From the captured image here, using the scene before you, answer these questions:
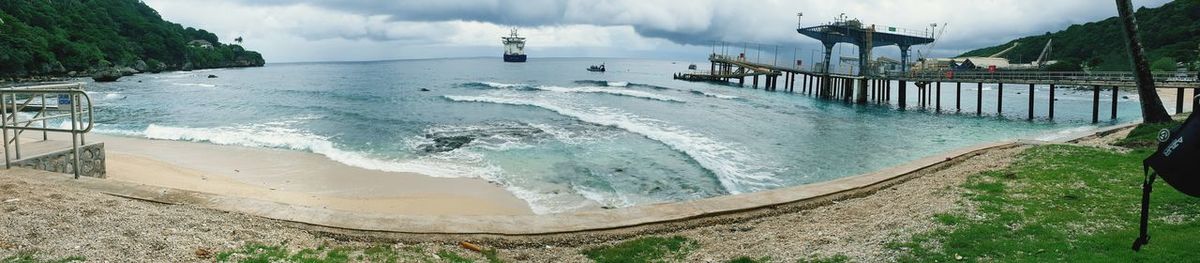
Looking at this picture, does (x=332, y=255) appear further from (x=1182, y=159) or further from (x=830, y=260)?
(x=1182, y=159)

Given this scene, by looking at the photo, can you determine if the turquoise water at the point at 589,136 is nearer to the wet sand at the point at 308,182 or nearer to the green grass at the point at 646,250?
the wet sand at the point at 308,182

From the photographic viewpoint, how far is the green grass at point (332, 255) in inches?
235

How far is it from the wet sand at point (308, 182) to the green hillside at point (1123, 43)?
74947 mm

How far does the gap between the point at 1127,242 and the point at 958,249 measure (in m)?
1.37

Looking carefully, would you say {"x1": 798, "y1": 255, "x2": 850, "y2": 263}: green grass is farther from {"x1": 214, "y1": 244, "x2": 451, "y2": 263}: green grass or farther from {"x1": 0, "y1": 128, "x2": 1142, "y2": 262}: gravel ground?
{"x1": 214, "y1": 244, "x2": 451, "y2": 263}: green grass

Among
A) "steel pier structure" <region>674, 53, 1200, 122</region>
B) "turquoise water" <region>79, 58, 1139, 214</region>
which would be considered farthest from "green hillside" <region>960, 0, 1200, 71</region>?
"turquoise water" <region>79, 58, 1139, 214</region>

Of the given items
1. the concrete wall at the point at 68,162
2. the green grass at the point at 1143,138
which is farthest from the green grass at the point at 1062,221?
the concrete wall at the point at 68,162

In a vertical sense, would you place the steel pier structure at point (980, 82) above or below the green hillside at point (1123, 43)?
below

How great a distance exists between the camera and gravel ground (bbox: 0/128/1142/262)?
5.95 metres

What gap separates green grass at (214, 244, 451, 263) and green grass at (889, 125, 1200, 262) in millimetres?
4585

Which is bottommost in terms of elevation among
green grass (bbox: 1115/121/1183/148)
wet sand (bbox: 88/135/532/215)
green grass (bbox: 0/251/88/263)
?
wet sand (bbox: 88/135/532/215)

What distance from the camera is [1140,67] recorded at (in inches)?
645

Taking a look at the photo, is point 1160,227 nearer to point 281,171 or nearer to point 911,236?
point 911,236

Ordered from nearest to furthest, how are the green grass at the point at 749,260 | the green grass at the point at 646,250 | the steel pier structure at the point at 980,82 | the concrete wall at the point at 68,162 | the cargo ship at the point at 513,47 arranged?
the green grass at the point at 749,260
the green grass at the point at 646,250
the concrete wall at the point at 68,162
the steel pier structure at the point at 980,82
the cargo ship at the point at 513,47
